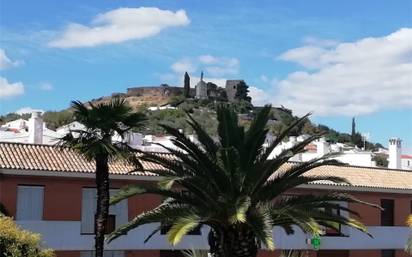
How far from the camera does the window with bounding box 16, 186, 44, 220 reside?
29078 millimetres

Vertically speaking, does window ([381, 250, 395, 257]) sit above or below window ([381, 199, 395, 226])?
below

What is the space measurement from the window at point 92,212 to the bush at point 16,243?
16.0 meters

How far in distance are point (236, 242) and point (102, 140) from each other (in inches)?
248

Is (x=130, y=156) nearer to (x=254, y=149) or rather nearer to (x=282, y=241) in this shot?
(x=254, y=149)

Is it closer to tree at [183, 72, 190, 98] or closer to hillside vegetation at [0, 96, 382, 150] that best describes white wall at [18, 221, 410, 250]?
hillside vegetation at [0, 96, 382, 150]

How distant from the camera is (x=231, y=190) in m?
17.8

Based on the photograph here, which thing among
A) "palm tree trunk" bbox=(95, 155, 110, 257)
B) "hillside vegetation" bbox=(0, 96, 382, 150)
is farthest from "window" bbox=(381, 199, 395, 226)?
"palm tree trunk" bbox=(95, 155, 110, 257)

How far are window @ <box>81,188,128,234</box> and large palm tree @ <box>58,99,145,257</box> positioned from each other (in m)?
8.49

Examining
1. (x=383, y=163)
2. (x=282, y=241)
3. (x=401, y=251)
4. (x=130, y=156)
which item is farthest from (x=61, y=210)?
(x=383, y=163)

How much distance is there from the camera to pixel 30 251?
47.2 ft

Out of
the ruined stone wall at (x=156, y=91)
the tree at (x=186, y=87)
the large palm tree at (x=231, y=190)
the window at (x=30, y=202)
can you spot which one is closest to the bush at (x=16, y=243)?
the large palm tree at (x=231, y=190)

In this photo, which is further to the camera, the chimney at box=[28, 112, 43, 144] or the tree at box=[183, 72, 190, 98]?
the tree at box=[183, 72, 190, 98]

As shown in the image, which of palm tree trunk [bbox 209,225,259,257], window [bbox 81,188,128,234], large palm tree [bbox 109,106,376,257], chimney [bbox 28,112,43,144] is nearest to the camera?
large palm tree [bbox 109,106,376,257]

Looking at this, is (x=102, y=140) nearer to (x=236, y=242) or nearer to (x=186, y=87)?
(x=236, y=242)
